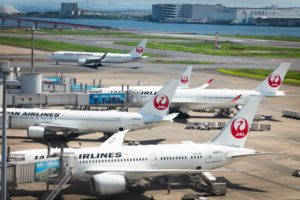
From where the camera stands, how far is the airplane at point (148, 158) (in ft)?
144

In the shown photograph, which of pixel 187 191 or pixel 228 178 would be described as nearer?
pixel 187 191

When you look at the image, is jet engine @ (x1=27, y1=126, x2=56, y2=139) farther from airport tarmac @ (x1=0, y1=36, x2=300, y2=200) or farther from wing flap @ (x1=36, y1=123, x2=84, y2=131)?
airport tarmac @ (x1=0, y1=36, x2=300, y2=200)

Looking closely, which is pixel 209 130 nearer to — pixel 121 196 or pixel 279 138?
pixel 279 138

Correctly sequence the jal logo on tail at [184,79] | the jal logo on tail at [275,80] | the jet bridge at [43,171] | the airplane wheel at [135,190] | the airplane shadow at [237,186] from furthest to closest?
the jal logo on tail at [184,79]
the jal logo on tail at [275,80]
the airplane shadow at [237,186]
the airplane wheel at [135,190]
the jet bridge at [43,171]

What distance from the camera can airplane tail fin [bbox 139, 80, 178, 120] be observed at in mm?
63844

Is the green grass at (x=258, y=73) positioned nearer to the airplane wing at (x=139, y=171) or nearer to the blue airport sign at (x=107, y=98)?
the blue airport sign at (x=107, y=98)

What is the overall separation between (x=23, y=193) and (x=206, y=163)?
46.2ft

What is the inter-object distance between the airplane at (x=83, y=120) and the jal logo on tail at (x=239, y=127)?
17.0 m

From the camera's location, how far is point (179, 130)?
7712 cm

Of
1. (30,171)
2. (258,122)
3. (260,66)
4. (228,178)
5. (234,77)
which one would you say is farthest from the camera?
(260,66)

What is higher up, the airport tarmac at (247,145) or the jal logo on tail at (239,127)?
the jal logo on tail at (239,127)

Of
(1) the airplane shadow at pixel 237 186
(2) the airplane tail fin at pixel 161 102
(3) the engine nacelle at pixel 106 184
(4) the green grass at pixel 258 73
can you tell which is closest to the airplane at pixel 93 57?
(4) the green grass at pixel 258 73

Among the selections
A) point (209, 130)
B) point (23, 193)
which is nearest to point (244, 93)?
point (209, 130)

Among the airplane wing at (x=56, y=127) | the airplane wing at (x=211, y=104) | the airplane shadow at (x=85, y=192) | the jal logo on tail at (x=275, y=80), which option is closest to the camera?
the airplane shadow at (x=85, y=192)
